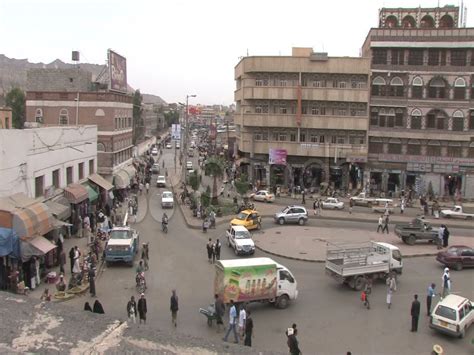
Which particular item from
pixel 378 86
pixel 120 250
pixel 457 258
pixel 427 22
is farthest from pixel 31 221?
pixel 427 22

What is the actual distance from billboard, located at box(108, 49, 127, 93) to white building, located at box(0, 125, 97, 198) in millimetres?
11667

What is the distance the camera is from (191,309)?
20016 mm

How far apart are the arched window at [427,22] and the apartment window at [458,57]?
6028 mm

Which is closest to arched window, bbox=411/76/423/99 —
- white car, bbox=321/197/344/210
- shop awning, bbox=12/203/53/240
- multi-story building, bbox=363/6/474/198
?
multi-story building, bbox=363/6/474/198

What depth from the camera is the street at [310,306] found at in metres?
17.2

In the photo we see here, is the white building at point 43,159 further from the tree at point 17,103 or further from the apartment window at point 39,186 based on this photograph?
the tree at point 17,103

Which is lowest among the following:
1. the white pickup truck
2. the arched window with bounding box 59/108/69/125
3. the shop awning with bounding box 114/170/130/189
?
the white pickup truck

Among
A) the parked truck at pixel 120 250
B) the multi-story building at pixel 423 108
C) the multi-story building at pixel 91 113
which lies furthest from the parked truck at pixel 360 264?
the multi-story building at pixel 423 108

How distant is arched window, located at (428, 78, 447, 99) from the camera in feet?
183

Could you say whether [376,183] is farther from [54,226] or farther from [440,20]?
[54,226]

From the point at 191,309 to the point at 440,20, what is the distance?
5198 centimetres

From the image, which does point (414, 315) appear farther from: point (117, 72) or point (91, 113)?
point (117, 72)

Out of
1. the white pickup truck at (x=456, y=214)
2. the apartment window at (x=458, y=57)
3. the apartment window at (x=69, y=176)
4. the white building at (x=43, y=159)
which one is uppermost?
the apartment window at (x=458, y=57)

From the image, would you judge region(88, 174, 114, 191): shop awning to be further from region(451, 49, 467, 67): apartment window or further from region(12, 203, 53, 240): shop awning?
region(451, 49, 467, 67): apartment window
